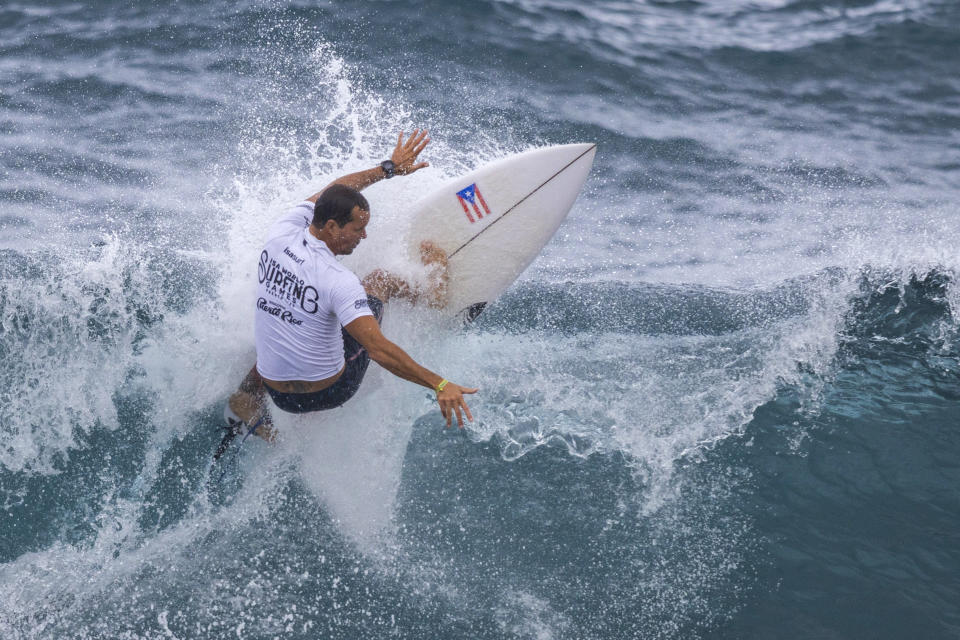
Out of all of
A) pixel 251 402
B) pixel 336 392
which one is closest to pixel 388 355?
pixel 336 392

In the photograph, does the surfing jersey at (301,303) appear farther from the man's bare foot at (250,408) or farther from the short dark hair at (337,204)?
the man's bare foot at (250,408)

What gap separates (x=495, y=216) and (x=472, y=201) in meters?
0.20

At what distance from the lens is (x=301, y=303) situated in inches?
160

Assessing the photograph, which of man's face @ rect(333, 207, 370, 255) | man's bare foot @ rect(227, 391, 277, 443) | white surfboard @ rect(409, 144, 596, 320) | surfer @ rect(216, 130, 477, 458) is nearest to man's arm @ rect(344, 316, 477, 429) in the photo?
surfer @ rect(216, 130, 477, 458)

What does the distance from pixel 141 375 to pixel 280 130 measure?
3.91 m

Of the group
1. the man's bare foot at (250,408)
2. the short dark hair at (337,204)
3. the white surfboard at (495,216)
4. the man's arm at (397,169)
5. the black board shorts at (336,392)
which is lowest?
the man's bare foot at (250,408)

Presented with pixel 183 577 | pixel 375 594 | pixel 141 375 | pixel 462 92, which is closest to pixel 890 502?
pixel 375 594

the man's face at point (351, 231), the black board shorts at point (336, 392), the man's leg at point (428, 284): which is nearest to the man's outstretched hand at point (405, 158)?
the man's leg at point (428, 284)

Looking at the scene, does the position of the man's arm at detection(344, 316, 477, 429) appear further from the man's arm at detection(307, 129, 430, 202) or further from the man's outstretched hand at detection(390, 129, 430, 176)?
the man's outstretched hand at detection(390, 129, 430, 176)

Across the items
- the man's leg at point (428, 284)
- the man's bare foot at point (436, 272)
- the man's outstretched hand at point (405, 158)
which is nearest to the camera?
the man's outstretched hand at point (405, 158)

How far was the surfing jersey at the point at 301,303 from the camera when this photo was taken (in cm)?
395

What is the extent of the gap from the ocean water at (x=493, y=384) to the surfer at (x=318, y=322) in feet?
1.71

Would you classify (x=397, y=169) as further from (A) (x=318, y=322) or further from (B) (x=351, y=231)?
(A) (x=318, y=322)

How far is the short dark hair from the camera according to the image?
3971mm
